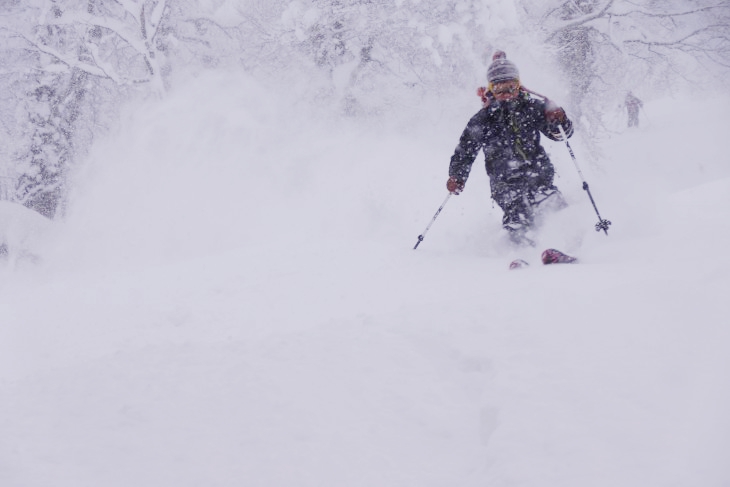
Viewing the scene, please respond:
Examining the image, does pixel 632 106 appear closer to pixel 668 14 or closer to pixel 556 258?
pixel 668 14

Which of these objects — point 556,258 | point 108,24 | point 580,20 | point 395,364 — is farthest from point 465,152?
point 108,24

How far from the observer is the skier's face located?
16.6 feet

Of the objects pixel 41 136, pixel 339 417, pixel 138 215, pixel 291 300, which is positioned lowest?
pixel 339 417

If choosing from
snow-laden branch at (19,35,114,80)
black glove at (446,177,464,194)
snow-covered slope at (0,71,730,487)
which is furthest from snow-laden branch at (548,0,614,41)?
snow-laden branch at (19,35,114,80)

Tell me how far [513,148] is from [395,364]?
11.5ft

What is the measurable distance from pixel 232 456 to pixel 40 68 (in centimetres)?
1186

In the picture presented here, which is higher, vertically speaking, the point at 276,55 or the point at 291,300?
the point at 276,55

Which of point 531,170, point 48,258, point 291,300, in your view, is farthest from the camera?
point 48,258

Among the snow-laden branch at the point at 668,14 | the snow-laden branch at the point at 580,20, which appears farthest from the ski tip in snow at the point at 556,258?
the snow-laden branch at the point at 668,14

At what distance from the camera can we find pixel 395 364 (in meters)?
2.63

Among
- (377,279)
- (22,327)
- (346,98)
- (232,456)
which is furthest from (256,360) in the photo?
(346,98)

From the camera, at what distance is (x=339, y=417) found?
2354mm

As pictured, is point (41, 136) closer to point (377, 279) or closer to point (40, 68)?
point (40, 68)

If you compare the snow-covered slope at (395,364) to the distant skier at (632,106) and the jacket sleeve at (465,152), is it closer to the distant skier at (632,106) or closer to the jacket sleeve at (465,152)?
the jacket sleeve at (465,152)
